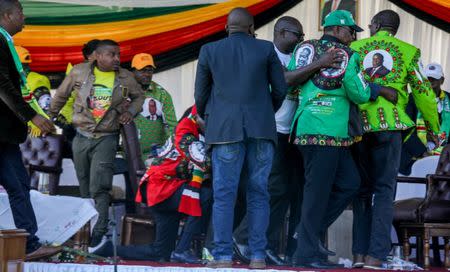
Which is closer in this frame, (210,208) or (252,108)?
(252,108)

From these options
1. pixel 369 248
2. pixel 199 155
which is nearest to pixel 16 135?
pixel 199 155

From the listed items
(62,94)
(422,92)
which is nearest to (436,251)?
(422,92)

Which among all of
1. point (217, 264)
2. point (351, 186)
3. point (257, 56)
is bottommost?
point (217, 264)

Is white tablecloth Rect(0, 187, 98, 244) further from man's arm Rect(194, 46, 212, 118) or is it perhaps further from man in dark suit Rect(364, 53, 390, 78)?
man in dark suit Rect(364, 53, 390, 78)

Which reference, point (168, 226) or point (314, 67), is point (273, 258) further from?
point (314, 67)

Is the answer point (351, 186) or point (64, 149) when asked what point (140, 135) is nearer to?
point (64, 149)

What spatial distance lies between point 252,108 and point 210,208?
3.78 feet

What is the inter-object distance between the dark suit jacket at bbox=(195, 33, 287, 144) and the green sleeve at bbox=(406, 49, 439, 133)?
46.8 inches

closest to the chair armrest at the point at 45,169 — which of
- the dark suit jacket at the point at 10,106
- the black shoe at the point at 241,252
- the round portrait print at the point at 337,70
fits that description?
the black shoe at the point at 241,252

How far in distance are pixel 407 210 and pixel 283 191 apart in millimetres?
1298

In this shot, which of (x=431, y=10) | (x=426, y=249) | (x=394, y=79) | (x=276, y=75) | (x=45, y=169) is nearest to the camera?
(x=276, y=75)

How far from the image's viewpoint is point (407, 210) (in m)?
10.0

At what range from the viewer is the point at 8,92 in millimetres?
8156

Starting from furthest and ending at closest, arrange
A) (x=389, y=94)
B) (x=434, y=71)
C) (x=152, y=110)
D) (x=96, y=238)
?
(x=434, y=71) < (x=152, y=110) < (x=96, y=238) < (x=389, y=94)
